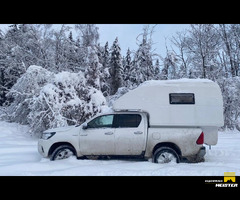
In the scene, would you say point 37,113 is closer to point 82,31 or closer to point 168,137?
point 168,137

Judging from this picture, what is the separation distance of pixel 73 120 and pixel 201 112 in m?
7.76

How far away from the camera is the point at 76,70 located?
18797 mm

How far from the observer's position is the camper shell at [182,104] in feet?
23.2

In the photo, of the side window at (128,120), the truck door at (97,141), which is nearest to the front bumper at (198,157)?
the side window at (128,120)

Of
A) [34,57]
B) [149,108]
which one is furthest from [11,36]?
[149,108]

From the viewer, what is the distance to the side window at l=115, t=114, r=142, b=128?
7.14 metres

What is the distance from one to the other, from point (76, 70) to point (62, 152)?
12453mm

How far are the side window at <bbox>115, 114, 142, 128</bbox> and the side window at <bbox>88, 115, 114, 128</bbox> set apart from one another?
0.77ft

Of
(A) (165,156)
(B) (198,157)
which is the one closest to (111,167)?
(A) (165,156)
